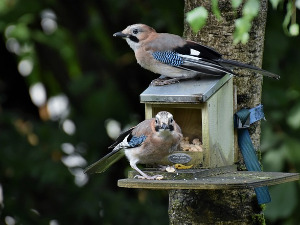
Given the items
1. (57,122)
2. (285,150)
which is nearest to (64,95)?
(57,122)

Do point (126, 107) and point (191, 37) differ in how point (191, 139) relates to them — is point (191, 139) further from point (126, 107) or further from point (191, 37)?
point (126, 107)

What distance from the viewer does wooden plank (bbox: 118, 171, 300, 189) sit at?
14.6 ft

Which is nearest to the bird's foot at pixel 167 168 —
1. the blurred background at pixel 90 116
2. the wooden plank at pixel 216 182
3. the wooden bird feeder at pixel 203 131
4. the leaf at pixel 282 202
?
the wooden bird feeder at pixel 203 131

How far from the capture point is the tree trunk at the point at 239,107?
523 centimetres

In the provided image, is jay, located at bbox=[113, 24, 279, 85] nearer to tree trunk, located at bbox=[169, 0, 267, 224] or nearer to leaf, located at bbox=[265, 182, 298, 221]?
tree trunk, located at bbox=[169, 0, 267, 224]

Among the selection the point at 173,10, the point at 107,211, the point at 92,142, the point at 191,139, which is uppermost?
the point at 173,10

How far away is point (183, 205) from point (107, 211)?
343 cm

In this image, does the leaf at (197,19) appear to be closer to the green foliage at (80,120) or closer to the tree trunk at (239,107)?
the tree trunk at (239,107)

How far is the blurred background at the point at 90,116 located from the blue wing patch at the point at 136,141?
9.12ft

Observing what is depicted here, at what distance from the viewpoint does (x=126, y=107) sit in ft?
29.3

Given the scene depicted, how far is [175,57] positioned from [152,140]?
0.62 metres

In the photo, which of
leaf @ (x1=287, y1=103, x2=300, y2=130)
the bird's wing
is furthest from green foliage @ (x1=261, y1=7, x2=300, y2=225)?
the bird's wing

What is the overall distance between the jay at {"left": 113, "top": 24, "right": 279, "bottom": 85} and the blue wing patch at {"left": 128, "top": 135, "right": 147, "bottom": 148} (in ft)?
1.54

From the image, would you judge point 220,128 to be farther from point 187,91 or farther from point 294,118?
point 294,118
